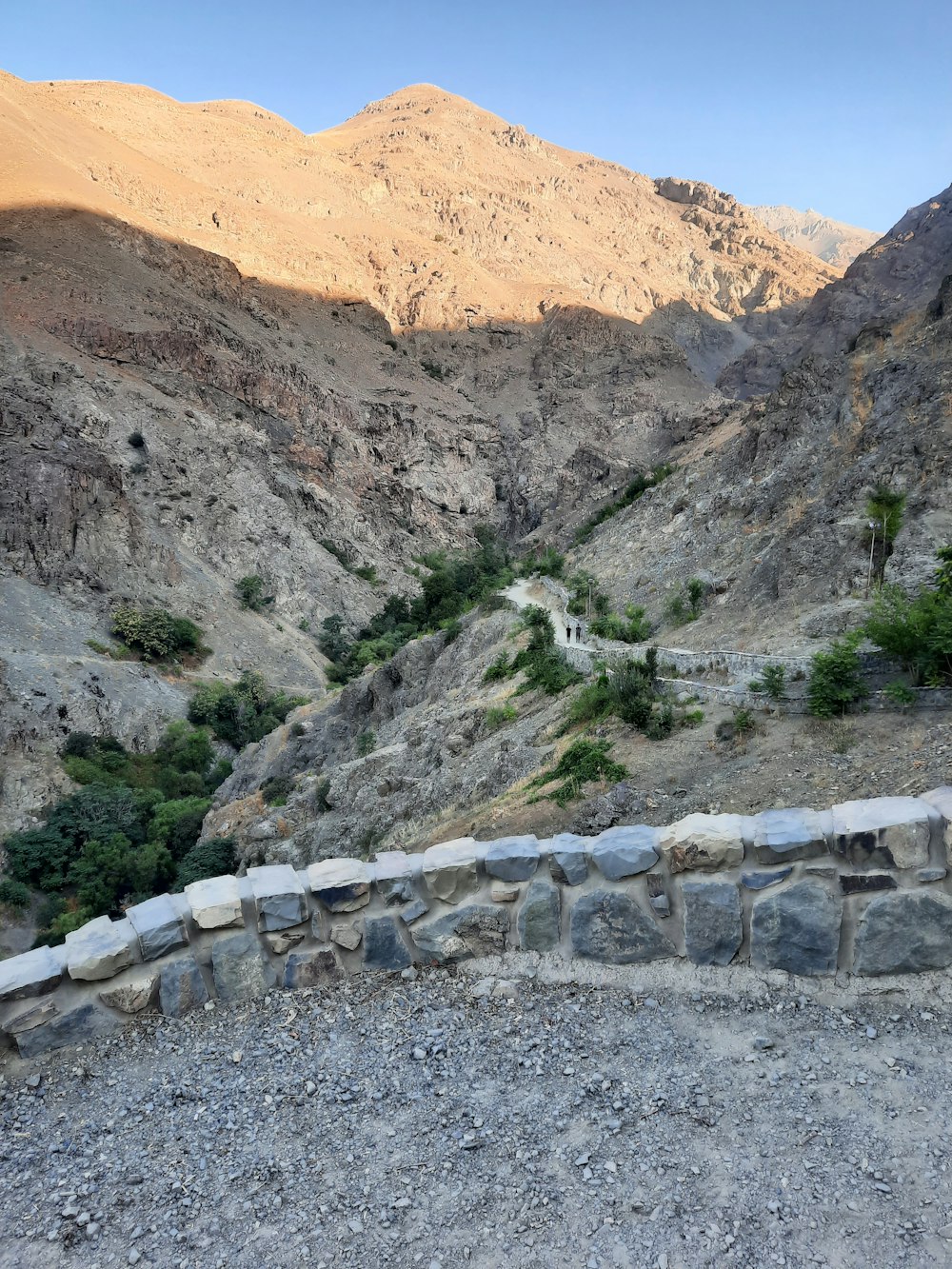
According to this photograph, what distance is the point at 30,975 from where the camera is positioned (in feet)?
10.5

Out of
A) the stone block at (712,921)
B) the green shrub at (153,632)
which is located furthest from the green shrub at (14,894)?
the stone block at (712,921)

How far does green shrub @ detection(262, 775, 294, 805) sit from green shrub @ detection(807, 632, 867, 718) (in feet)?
52.0

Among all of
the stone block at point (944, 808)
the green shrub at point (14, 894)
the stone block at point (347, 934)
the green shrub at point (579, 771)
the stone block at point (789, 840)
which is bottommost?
the green shrub at point (14, 894)

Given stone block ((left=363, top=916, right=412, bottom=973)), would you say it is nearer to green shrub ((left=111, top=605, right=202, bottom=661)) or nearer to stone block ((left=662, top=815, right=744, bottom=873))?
stone block ((left=662, top=815, right=744, bottom=873))

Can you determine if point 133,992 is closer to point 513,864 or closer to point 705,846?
point 513,864

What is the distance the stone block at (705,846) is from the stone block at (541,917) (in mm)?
571

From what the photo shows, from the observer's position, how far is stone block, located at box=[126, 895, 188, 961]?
3.41 meters

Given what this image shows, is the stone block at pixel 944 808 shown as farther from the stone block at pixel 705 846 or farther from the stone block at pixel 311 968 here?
the stone block at pixel 311 968

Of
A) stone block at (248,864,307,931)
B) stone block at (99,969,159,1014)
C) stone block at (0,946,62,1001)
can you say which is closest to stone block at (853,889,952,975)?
stone block at (248,864,307,931)

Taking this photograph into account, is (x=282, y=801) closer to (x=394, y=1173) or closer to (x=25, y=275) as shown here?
(x=394, y=1173)

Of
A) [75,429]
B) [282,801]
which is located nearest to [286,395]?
[75,429]

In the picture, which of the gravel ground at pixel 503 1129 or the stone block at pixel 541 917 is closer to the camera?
the gravel ground at pixel 503 1129

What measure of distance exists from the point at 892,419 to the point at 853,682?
574 inches

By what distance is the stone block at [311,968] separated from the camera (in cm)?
359
